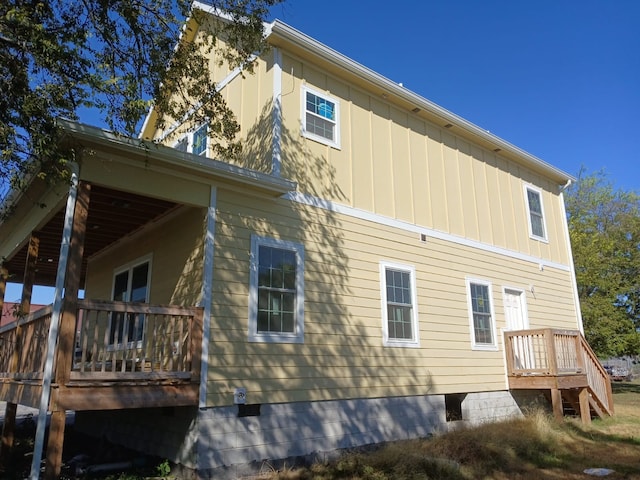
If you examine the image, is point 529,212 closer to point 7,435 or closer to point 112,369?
point 112,369

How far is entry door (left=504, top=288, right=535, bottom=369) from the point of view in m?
12.2

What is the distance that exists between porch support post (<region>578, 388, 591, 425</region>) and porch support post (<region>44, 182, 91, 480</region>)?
10.7 meters

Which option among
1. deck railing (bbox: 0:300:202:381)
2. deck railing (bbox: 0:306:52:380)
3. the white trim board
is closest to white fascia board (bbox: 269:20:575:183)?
the white trim board

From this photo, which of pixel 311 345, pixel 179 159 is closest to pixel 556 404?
pixel 311 345

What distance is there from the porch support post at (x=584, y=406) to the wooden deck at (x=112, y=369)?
9.13m

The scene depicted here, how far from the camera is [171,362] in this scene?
22.5 feet

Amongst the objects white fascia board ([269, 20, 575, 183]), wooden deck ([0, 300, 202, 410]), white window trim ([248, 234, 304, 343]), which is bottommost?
wooden deck ([0, 300, 202, 410])

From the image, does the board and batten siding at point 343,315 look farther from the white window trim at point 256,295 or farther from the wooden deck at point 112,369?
the wooden deck at point 112,369

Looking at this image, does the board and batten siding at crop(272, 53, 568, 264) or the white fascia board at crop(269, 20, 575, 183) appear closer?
the white fascia board at crop(269, 20, 575, 183)

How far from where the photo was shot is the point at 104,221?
9281 mm

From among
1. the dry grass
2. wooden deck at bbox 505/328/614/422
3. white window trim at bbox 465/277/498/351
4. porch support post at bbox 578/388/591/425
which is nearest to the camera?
the dry grass

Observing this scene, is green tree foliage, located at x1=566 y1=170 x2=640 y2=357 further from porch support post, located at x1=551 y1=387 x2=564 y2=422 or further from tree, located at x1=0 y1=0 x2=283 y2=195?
tree, located at x1=0 y1=0 x2=283 y2=195

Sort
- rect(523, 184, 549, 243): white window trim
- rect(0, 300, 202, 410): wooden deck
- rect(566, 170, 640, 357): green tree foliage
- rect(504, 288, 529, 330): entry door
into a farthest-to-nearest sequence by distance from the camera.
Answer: rect(566, 170, 640, 357): green tree foliage < rect(523, 184, 549, 243): white window trim < rect(504, 288, 529, 330): entry door < rect(0, 300, 202, 410): wooden deck

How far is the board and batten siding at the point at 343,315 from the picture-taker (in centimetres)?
768
